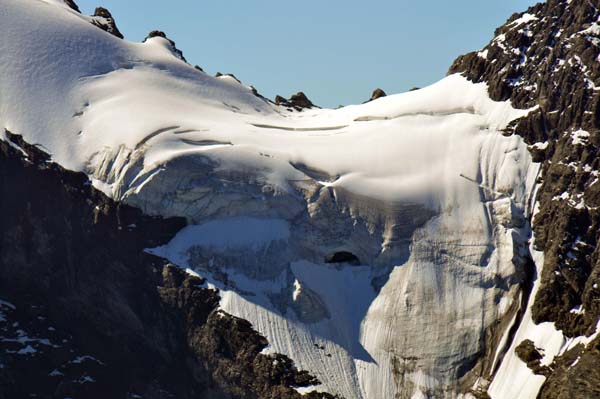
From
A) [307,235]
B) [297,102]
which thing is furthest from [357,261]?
[297,102]

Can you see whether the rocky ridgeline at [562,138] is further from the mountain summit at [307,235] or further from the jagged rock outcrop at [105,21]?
the jagged rock outcrop at [105,21]

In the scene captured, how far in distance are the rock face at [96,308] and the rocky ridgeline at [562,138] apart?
2487cm

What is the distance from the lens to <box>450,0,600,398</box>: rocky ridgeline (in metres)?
115

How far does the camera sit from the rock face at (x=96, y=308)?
123500 millimetres

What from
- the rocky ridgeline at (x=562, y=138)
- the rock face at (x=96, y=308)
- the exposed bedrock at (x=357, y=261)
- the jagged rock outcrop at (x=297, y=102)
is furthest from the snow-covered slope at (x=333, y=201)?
the jagged rock outcrop at (x=297, y=102)

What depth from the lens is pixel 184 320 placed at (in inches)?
4924

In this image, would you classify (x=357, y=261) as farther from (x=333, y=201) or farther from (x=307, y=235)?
(x=333, y=201)

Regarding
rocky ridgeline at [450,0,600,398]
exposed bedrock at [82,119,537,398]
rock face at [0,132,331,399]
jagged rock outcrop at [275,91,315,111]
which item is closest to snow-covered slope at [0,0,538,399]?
exposed bedrock at [82,119,537,398]

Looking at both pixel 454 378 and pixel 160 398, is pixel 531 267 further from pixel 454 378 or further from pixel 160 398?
pixel 160 398

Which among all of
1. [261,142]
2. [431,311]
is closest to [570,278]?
[431,311]

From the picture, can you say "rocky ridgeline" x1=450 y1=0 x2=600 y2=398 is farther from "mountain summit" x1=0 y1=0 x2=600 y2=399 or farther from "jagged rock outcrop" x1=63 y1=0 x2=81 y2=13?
"jagged rock outcrop" x1=63 y1=0 x2=81 y2=13

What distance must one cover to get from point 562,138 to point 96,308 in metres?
47.2

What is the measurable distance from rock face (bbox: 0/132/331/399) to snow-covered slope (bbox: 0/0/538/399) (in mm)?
2060

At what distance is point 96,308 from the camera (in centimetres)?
13050
